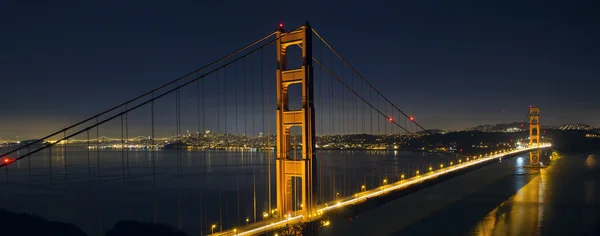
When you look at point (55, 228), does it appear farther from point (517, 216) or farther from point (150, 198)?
point (517, 216)

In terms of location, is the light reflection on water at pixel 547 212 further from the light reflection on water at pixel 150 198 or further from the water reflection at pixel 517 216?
the light reflection on water at pixel 150 198

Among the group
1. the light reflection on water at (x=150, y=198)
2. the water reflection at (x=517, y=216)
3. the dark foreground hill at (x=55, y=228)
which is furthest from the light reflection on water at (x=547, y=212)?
the dark foreground hill at (x=55, y=228)

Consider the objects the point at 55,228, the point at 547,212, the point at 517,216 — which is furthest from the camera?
the point at 547,212

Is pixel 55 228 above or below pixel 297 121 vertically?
below

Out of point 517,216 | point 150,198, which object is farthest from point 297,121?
point 150,198

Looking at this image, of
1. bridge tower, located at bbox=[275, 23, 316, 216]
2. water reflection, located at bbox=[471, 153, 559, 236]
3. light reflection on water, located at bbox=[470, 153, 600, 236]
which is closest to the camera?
bridge tower, located at bbox=[275, 23, 316, 216]

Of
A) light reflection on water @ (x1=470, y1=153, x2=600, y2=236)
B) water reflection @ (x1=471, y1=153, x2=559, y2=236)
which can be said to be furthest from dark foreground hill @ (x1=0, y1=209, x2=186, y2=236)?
light reflection on water @ (x1=470, y1=153, x2=600, y2=236)

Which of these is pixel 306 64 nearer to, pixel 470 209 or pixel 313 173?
pixel 313 173

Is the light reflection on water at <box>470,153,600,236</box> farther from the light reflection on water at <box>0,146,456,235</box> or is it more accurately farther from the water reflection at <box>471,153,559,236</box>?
the light reflection on water at <box>0,146,456,235</box>

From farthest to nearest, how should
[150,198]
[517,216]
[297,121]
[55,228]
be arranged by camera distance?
[150,198] < [517,216] < [55,228] < [297,121]

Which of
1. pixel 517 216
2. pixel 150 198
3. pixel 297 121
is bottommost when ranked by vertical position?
pixel 150 198
